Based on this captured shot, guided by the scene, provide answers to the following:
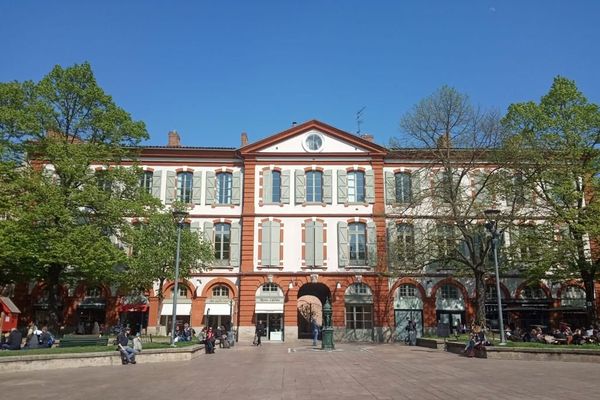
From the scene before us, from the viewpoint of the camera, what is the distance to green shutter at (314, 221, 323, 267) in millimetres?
34547

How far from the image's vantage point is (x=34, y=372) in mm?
16234

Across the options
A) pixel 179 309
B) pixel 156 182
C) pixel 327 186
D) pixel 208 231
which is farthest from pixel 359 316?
pixel 156 182

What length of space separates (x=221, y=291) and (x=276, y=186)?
857cm

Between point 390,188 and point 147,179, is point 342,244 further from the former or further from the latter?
point 147,179

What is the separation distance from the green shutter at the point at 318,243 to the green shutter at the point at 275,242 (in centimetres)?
265

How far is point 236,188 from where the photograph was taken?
119ft

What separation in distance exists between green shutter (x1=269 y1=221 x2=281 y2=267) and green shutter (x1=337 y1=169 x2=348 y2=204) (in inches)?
195

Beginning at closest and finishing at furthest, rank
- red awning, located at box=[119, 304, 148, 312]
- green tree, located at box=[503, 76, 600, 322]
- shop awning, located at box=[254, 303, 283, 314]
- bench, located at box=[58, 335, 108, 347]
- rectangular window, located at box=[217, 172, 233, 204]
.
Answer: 1. bench, located at box=[58, 335, 108, 347]
2. green tree, located at box=[503, 76, 600, 322]
3. red awning, located at box=[119, 304, 148, 312]
4. shop awning, located at box=[254, 303, 283, 314]
5. rectangular window, located at box=[217, 172, 233, 204]

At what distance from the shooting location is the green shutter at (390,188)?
118 feet

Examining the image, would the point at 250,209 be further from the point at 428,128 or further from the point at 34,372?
the point at 34,372

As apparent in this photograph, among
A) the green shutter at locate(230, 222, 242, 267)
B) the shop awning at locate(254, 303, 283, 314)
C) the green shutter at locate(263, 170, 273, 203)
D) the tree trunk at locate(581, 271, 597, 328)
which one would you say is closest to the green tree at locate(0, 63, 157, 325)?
the green shutter at locate(230, 222, 242, 267)

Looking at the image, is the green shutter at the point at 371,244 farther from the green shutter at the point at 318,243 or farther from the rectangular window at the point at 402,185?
the green shutter at the point at 318,243

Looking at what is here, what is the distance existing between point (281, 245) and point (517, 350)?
1820cm

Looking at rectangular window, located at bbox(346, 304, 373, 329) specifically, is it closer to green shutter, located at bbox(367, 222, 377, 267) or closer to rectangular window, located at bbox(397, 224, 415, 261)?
green shutter, located at bbox(367, 222, 377, 267)
